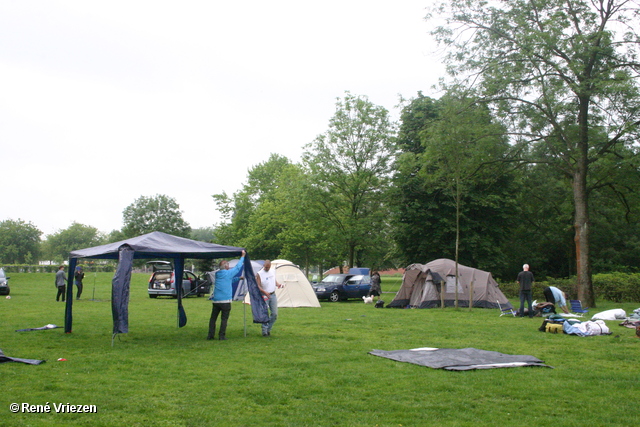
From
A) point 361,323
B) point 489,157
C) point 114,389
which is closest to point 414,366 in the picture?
point 114,389

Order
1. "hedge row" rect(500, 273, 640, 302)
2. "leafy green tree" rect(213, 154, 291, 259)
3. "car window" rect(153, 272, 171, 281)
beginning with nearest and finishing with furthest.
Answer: "hedge row" rect(500, 273, 640, 302), "car window" rect(153, 272, 171, 281), "leafy green tree" rect(213, 154, 291, 259)

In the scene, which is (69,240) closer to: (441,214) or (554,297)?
(441,214)

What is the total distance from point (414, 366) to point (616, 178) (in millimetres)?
17062

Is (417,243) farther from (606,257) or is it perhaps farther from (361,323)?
(361,323)

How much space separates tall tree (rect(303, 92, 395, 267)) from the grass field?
19910 mm

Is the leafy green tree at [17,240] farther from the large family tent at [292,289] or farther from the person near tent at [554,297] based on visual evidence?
the person near tent at [554,297]

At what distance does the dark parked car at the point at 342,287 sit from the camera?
25.1m

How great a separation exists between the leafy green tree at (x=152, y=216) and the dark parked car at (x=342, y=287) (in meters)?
57.1

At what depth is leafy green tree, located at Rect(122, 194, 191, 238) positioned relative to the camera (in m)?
78.7

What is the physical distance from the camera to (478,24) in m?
20.8

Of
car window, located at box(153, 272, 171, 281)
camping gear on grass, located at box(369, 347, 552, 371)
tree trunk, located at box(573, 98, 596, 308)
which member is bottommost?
camping gear on grass, located at box(369, 347, 552, 371)

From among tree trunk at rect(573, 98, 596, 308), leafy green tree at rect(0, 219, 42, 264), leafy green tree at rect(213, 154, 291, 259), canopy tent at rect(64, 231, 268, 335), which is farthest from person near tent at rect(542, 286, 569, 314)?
leafy green tree at rect(0, 219, 42, 264)

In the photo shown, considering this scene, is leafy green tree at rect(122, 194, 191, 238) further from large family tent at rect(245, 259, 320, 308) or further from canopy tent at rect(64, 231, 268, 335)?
canopy tent at rect(64, 231, 268, 335)

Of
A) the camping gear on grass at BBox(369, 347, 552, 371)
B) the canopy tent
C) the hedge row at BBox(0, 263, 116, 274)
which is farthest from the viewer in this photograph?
the hedge row at BBox(0, 263, 116, 274)
